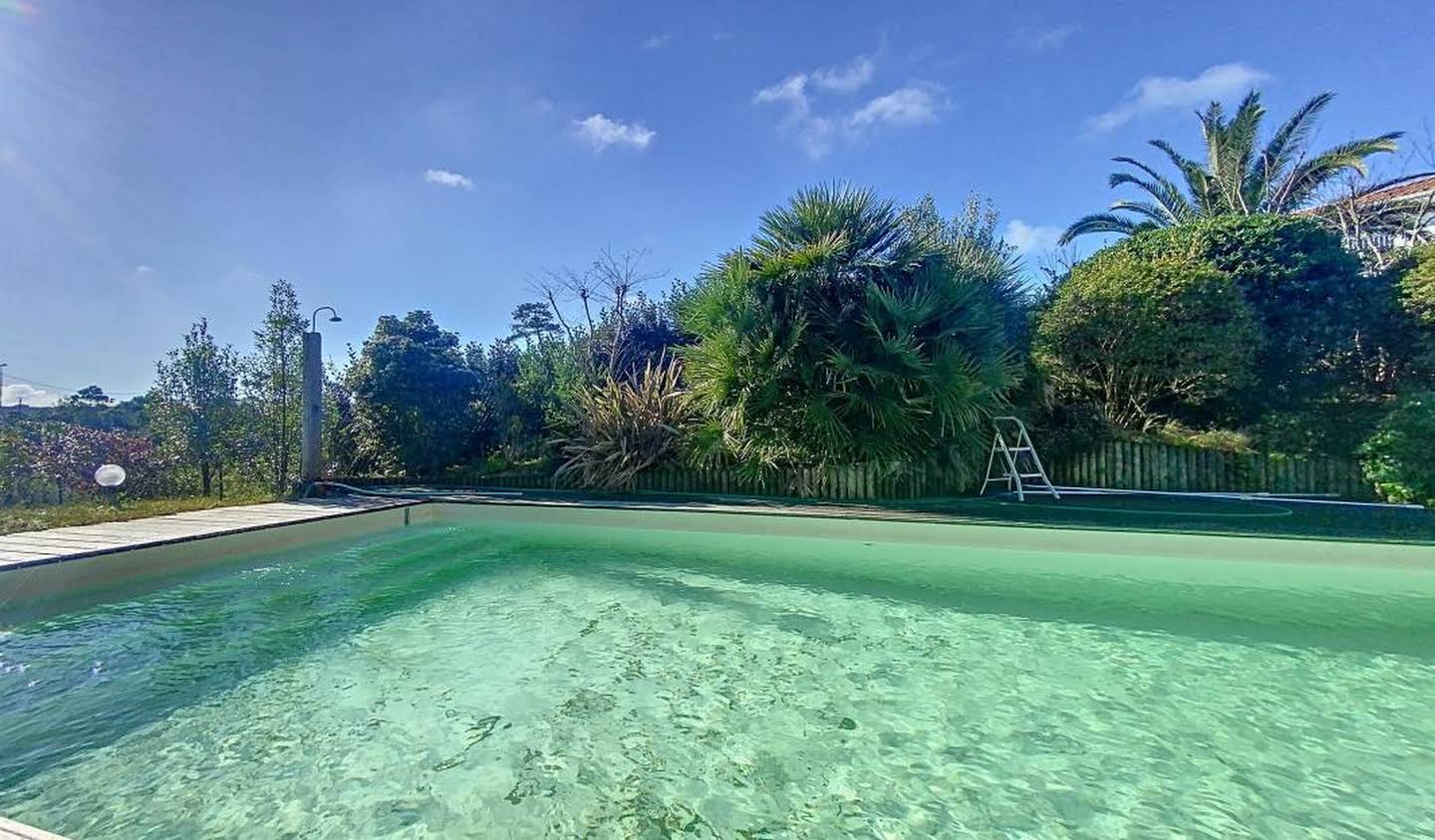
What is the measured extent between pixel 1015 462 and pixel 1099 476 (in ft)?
3.23

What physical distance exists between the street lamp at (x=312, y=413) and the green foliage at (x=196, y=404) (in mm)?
1099

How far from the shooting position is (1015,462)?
8086 mm

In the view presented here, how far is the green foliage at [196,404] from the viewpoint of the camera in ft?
27.7

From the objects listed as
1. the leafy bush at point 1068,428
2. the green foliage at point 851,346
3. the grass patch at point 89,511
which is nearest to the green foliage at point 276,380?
the grass patch at point 89,511

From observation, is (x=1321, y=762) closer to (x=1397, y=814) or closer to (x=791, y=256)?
(x=1397, y=814)

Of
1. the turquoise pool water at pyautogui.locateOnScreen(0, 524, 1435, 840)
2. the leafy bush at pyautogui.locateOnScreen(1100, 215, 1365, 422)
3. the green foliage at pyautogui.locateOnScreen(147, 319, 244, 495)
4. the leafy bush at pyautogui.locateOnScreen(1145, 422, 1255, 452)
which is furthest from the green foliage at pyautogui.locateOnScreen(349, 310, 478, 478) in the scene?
the leafy bush at pyautogui.locateOnScreen(1100, 215, 1365, 422)

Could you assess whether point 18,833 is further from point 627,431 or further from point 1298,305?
point 1298,305

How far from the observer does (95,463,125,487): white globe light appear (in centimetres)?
804

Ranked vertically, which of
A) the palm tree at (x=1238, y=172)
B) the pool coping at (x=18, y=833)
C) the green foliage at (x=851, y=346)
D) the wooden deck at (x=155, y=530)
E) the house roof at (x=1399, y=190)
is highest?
the palm tree at (x=1238, y=172)

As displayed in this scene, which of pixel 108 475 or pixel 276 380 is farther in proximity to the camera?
pixel 276 380

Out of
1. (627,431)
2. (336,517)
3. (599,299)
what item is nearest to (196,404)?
(336,517)

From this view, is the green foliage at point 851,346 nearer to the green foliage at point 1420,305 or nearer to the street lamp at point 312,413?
the green foliage at point 1420,305

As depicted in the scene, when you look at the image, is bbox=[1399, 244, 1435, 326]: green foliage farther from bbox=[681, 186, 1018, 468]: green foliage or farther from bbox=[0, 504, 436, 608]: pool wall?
bbox=[0, 504, 436, 608]: pool wall

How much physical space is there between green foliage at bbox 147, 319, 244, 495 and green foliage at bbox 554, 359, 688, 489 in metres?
4.70
